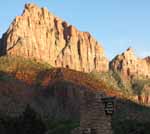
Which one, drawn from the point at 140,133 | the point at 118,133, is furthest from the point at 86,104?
the point at 118,133

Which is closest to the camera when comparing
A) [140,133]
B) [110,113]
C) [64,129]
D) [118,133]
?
[110,113]

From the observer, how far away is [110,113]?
15016 millimetres

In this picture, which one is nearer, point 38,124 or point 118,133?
point 38,124

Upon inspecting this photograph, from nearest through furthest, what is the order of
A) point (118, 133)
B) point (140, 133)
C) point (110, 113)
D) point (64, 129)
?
point (110, 113)
point (140, 133)
point (118, 133)
point (64, 129)

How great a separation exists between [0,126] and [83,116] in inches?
2521

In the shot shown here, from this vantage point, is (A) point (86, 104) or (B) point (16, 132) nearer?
(A) point (86, 104)

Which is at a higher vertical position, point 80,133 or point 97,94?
point 97,94

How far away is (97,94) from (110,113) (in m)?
0.63

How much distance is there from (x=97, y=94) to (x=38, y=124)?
6168cm

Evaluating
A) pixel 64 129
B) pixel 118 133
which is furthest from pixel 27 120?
pixel 64 129

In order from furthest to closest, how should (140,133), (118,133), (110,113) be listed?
(118,133) < (140,133) < (110,113)

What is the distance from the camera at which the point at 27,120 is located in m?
78.5

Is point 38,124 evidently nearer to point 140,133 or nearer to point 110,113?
point 140,133

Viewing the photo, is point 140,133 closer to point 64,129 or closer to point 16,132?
point 16,132
